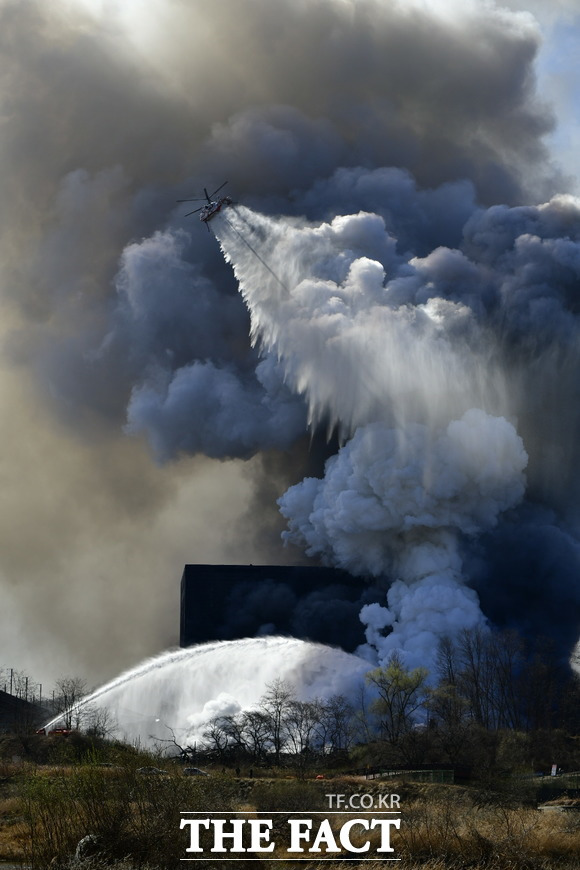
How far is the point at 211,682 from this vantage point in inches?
3964

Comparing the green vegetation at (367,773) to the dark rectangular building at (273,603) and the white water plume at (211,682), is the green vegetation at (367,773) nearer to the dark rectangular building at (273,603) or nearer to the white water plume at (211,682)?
the white water plume at (211,682)

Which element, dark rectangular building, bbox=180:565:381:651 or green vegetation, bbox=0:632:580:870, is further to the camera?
dark rectangular building, bbox=180:565:381:651

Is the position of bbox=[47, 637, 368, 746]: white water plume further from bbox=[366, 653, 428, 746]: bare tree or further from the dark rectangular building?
bbox=[366, 653, 428, 746]: bare tree

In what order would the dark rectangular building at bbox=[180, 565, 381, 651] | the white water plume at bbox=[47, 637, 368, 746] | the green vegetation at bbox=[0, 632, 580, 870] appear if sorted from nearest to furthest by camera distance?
the green vegetation at bbox=[0, 632, 580, 870] → the white water plume at bbox=[47, 637, 368, 746] → the dark rectangular building at bbox=[180, 565, 381, 651]

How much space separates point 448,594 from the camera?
108 meters

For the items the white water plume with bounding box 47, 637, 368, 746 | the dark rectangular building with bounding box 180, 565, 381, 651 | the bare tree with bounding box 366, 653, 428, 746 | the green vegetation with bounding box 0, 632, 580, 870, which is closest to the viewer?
the green vegetation with bounding box 0, 632, 580, 870

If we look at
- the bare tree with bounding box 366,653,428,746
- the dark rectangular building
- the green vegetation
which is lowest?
the green vegetation

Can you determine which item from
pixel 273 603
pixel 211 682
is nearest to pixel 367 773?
pixel 211 682

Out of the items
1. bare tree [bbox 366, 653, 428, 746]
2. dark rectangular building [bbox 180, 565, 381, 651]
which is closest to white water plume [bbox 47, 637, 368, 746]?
dark rectangular building [bbox 180, 565, 381, 651]

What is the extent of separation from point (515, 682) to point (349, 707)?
18.3 meters

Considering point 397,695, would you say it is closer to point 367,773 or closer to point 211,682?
point 211,682

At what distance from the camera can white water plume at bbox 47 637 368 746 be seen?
92000 mm

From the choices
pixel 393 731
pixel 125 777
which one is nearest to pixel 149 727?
pixel 393 731

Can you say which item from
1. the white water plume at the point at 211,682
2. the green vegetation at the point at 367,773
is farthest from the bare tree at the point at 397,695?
the white water plume at the point at 211,682
